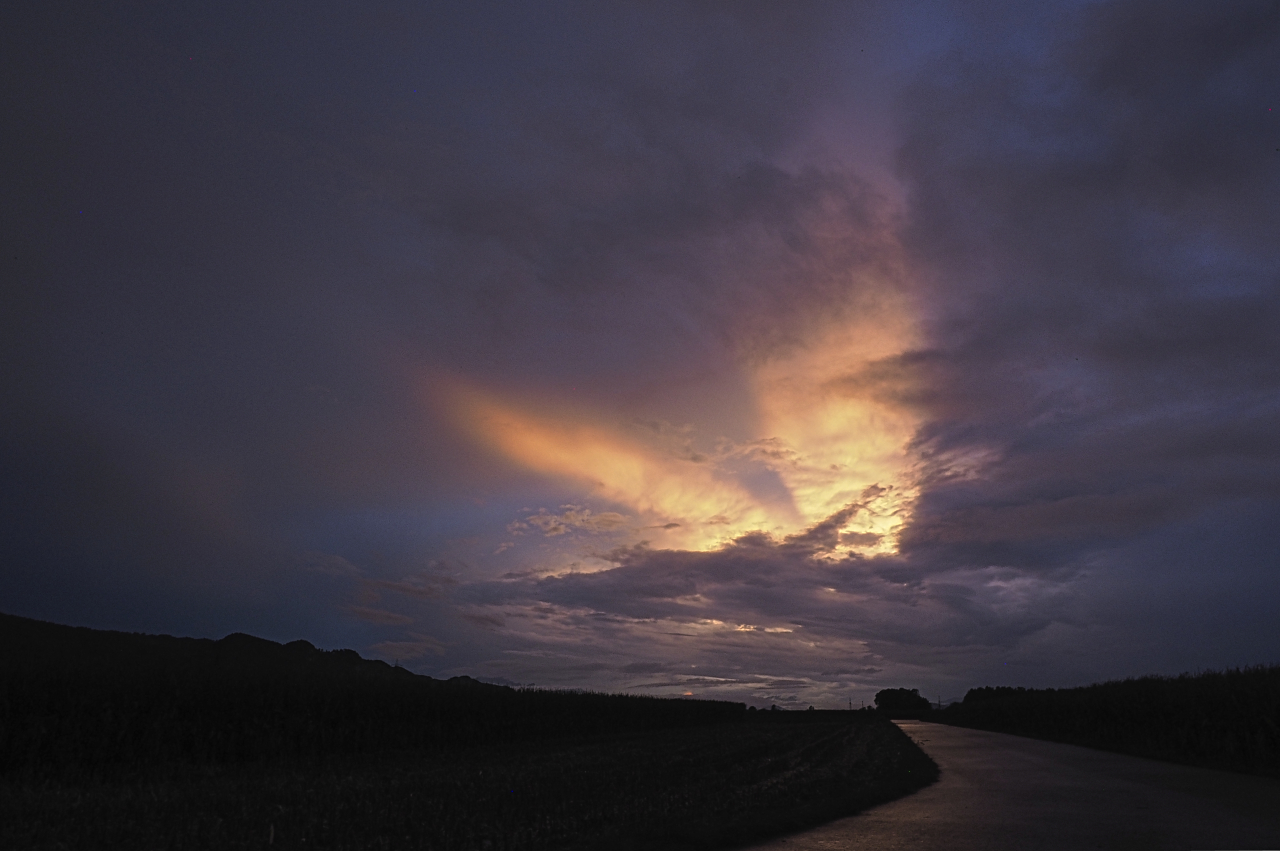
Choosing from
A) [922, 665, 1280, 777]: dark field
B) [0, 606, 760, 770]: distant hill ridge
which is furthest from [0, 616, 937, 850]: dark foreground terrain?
[922, 665, 1280, 777]: dark field

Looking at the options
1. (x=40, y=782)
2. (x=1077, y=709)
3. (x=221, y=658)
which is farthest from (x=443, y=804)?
(x=1077, y=709)

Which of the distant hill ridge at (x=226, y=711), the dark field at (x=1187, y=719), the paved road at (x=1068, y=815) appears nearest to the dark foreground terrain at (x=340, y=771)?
the distant hill ridge at (x=226, y=711)

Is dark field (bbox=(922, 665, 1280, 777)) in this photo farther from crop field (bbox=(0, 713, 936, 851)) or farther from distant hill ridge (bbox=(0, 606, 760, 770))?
distant hill ridge (bbox=(0, 606, 760, 770))

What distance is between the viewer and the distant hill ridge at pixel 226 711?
76.1ft

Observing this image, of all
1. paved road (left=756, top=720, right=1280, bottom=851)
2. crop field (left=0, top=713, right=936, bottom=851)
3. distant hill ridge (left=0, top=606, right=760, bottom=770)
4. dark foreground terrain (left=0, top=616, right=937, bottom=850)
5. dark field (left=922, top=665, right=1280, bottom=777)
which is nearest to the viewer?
paved road (left=756, top=720, right=1280, bottom=851)

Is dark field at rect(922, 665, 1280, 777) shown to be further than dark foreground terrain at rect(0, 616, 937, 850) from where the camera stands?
Yes

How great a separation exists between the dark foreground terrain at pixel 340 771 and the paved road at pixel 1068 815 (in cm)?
120

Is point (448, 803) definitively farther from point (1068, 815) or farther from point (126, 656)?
point (126, 656)

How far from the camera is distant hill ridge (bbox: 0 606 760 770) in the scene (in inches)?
914

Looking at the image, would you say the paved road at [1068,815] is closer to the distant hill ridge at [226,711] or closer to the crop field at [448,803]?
the crop field at [448,803]

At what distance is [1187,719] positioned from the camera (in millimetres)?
31406

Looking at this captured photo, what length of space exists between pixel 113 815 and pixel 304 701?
63.0 feet

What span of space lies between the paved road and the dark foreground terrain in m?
1.20

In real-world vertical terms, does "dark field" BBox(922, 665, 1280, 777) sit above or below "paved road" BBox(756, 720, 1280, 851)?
above
